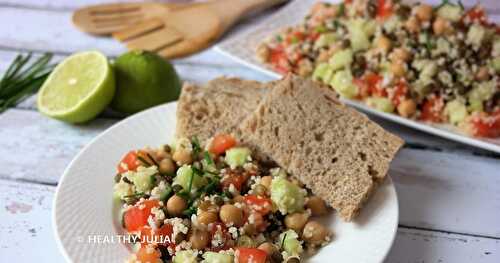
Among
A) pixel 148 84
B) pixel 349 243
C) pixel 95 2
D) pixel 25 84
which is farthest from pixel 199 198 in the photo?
pixel 95 2

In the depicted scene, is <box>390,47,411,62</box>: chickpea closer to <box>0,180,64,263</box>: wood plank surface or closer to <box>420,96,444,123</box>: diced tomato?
<box>420,96,444,123</box>: diced tomato

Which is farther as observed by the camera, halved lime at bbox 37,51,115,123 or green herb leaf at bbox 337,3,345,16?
green herb leaf at bbox 337,3,345,16

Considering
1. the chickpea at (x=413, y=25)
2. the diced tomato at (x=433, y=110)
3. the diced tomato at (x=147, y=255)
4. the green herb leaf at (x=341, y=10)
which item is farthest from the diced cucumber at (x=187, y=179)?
the green herb leaf at (x=341, y=10)

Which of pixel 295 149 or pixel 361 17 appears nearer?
pixel 295 149

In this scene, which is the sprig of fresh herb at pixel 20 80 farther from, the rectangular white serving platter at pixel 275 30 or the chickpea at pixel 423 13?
the chickpea at pixel 423 13

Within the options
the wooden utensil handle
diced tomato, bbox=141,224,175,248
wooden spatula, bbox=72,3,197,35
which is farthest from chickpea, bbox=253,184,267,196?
wooden spatula, bbox=72,3,197,35

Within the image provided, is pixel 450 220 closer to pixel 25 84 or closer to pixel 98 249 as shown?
pixel 98 249
